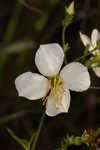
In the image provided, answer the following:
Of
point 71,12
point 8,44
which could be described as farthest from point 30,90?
point 8,44

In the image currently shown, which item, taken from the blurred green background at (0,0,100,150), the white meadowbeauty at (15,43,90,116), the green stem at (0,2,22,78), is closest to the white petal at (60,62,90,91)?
the white meadowbeauty at (15,43,90,116)

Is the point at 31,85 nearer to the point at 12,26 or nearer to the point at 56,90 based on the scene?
the point at 56,90

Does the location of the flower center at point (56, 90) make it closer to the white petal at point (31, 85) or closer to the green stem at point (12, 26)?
the white petal at point (31, 85)

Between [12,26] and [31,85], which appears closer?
[31,85]

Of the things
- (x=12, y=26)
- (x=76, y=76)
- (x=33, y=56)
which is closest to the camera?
(x=76, y=76)

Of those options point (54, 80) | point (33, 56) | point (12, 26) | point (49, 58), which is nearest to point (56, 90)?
point (54, 80)

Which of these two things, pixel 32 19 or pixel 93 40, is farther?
pixel 32 19

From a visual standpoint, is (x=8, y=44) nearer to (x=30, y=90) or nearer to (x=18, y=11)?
(x=18, y=11)
